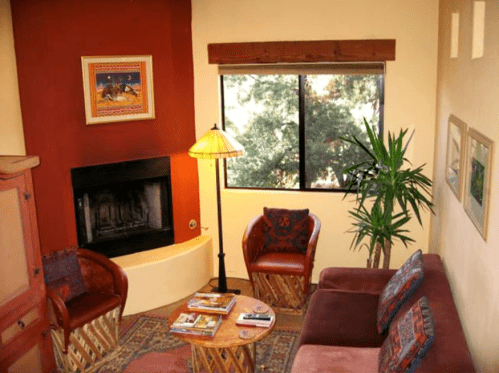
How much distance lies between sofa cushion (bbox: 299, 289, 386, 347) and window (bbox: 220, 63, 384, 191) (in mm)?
1718

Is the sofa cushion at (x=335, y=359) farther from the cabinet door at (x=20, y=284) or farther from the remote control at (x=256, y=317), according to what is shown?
the cabinet door at (x=20, y=284)

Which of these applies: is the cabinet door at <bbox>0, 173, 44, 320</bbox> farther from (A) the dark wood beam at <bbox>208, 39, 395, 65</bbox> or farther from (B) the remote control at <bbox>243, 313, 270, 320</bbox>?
(A) the dark wood beam at <bbox>208, 39, 395, 65</bbox>

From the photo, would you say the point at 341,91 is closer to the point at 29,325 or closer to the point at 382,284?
the point at 382,284

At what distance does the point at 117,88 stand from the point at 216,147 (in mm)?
1135

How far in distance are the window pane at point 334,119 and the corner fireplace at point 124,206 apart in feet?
5.06

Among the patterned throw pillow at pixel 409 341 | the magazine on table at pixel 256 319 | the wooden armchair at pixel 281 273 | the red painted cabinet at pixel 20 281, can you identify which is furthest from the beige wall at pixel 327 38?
the patterned throw pillow at pixel 409 341

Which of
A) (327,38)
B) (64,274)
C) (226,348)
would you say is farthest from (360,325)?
(327,38)

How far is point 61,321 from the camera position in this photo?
446 centimetres

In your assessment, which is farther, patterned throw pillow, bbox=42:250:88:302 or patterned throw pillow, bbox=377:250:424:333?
patterned throw pillow, bbox=42:250:88:302

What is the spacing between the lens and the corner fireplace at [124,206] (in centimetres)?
561

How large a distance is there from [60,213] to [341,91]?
119 inches

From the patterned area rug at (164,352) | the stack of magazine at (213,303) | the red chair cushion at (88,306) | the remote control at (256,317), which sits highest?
the stack of magazine at (213,303)

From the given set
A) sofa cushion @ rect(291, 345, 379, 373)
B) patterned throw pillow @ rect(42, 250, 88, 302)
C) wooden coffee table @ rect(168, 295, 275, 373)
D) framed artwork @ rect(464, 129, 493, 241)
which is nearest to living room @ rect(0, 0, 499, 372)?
framed artwork @ rect(464, 129, 493, 241)

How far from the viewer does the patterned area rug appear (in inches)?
183
